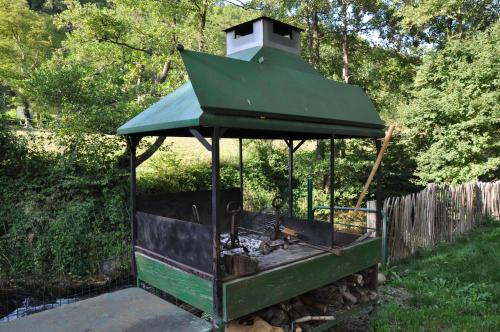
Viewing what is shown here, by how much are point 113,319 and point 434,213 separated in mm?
7033

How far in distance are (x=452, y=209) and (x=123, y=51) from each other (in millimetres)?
9523

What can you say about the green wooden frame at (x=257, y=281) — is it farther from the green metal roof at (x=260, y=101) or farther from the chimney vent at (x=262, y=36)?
the chimney vent at (x=262, y=36)

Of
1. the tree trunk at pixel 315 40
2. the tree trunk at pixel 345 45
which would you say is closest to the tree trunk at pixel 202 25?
the tree trunk at pixel 315 40

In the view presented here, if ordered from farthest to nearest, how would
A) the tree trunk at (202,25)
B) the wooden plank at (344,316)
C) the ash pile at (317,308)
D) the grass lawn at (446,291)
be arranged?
1. the tree trunk at (202,25)
2. the grass lawn at (446,291)
3. the wooden plank at (344,316)
4. the ash pile at (317,308)

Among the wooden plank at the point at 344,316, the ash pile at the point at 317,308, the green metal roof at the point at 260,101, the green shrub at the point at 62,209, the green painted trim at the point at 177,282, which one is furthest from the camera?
the green shrub at the point at 62,209

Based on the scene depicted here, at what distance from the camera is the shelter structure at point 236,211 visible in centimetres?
307

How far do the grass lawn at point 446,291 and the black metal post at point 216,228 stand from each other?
230 centimetres

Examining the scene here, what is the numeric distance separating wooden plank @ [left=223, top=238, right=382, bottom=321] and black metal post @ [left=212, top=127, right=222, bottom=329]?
7 centimetres

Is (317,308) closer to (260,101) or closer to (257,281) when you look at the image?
(257,281)

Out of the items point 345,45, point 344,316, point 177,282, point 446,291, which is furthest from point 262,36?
point 345,45

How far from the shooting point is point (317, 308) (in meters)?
4.14

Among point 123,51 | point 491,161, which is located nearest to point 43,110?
point 123,51

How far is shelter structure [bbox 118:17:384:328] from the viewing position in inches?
121

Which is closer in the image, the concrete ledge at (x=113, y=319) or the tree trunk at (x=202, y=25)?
the concrete ledge at (x=113, y=319)
